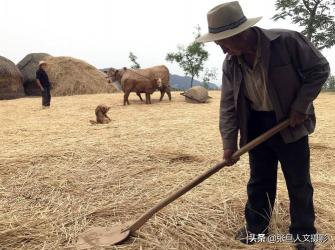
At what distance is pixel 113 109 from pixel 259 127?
7842 mm

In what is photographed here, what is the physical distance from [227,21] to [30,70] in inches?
622

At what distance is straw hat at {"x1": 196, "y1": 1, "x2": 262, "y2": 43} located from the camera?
2.37 meters

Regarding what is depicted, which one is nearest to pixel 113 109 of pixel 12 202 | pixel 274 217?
pixel 12 202

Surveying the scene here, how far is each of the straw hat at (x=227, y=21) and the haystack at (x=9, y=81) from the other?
13.9 metres

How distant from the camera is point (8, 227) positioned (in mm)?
3088

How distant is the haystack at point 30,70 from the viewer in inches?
655

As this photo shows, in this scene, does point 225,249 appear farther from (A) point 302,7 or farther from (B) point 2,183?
(A) point 302,7

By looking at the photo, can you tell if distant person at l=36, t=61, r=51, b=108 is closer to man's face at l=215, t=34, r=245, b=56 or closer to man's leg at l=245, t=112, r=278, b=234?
man's leg at l=245, t=112, r=278, b=234

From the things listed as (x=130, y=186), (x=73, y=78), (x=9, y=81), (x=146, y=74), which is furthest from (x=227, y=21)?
(x=73, y=78)

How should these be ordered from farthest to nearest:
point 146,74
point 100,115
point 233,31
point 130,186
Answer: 1. point 146,74
2. point 100,115
3. point 130,186
4. point 233,31

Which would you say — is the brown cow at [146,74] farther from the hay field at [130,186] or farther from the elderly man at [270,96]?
the elderly man at [270,96]

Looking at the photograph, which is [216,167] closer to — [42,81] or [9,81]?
[42,81]

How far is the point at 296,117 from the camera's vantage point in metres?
2.47

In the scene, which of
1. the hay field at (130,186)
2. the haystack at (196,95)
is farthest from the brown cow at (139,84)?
the hay field at (130,186)
